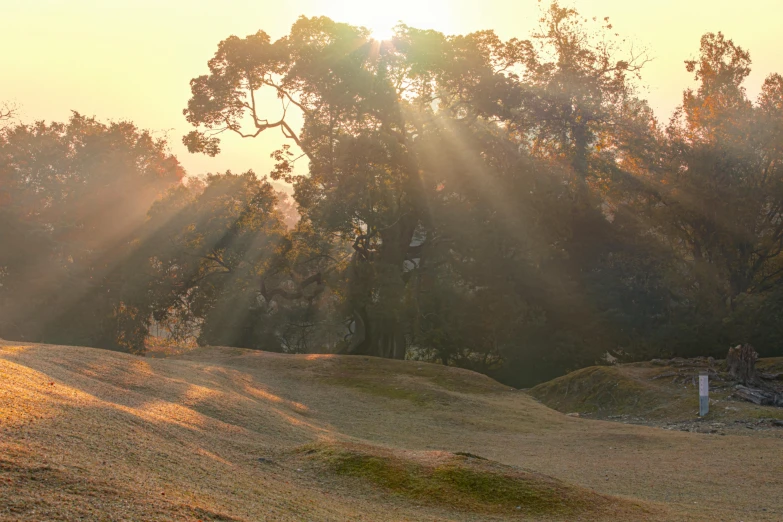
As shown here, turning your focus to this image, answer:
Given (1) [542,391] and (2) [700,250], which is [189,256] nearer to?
(1) [542,391]

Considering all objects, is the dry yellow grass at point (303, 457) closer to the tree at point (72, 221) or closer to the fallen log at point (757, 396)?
the fallen log at point (757, 396)

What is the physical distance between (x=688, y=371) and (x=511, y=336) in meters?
8.89

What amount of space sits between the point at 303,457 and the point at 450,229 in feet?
66.6

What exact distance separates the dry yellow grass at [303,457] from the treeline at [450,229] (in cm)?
Result: 1112

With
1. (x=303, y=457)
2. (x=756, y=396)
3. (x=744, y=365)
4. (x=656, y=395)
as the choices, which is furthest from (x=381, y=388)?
(x=303, y=457)

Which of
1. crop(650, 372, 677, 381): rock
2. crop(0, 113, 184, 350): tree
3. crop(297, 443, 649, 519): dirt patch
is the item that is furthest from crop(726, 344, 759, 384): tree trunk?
crop(0, 113, 184, 350): tree

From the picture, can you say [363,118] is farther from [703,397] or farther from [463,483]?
[463,483]

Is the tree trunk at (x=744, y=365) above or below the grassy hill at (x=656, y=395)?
above

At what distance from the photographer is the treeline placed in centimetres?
2677

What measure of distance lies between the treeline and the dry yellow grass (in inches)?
438

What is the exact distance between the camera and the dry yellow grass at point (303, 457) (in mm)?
5176

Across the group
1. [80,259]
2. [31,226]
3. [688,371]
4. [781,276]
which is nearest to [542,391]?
[688,371]

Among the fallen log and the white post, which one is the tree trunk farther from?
the white post

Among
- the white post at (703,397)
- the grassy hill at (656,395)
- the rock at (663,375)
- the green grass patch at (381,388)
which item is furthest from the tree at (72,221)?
the white post at (703,397)
